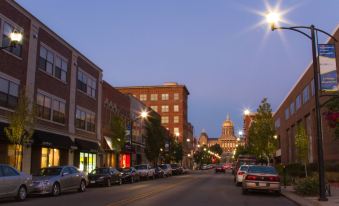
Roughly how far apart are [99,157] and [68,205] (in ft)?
98.9

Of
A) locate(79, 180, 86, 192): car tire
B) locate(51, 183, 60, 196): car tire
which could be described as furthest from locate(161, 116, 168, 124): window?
locate(51, 183, 60, 196): car tire

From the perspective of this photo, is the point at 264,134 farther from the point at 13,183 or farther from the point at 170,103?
the point at 170,103

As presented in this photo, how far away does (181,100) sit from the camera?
12294cm

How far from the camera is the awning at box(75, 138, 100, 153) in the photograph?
39.9 m

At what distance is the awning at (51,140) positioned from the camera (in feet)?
104

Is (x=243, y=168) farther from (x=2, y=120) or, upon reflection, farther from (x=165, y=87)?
(x=165, y=87)

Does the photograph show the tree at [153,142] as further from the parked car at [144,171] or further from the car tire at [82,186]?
the car tire at [82,186]

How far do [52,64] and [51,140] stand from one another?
6492 millimetres

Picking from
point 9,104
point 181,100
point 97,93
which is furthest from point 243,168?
point 181,100

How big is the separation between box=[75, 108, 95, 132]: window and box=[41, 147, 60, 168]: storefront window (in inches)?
198

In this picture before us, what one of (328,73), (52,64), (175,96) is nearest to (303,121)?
(52,64)

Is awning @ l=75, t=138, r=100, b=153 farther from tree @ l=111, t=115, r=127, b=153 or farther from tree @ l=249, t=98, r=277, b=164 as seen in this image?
tree @ l=249, t=98, r=277, b=164

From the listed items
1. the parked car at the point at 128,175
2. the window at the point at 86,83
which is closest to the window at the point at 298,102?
the window at the point at 86,83

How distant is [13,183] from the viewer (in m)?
18.7
